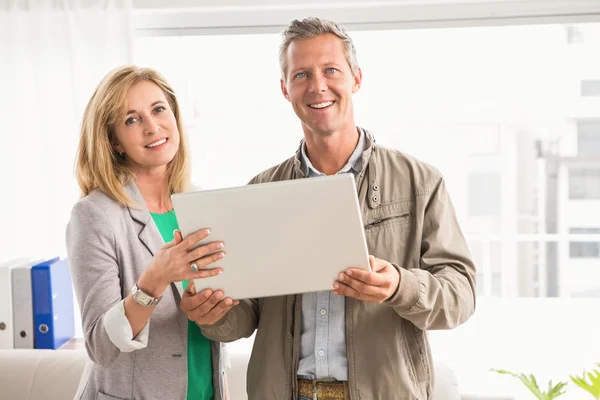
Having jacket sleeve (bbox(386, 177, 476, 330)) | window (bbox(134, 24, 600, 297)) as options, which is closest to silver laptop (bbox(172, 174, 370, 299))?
jacket sleeve (bbox(386, 177, 476, 330))

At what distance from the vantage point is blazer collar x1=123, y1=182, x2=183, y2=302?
1751mm

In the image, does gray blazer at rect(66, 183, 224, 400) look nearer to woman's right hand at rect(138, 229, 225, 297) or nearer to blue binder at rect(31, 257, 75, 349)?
woman's right hand at rect(138, 229, 225, 297)

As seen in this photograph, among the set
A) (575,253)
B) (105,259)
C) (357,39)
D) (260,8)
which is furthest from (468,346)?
(105,259)

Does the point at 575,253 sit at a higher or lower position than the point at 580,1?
lower

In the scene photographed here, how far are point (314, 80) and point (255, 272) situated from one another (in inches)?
20.0

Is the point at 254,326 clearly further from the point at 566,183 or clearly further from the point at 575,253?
the point at 575,253

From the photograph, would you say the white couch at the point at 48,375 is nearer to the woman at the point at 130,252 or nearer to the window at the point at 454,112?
the woman at the point at 130,252

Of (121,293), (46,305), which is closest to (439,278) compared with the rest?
(121,293)

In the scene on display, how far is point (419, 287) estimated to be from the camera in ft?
4.86

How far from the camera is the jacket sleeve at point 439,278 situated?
1481mm

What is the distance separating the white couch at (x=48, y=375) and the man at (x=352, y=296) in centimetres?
102

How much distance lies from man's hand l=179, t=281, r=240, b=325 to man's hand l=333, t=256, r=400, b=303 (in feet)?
0.86

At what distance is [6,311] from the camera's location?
3010mm

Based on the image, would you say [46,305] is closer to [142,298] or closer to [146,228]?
[146,228]
